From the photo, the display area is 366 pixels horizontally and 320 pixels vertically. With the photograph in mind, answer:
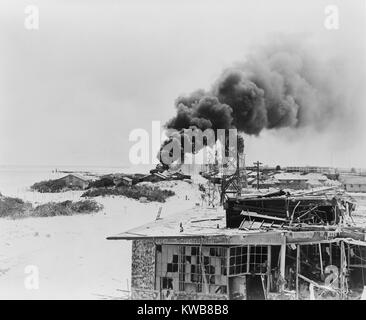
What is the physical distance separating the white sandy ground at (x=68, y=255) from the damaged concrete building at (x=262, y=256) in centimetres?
47

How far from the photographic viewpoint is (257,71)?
1028 cm

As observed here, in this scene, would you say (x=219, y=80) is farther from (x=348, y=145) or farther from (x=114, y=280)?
(x=114, y=280)

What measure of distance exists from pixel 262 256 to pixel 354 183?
3.15 metres

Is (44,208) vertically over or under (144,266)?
over

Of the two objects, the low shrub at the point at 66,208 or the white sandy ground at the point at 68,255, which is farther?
the low shrub at the point at 66,208

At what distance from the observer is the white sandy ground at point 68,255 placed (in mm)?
9305

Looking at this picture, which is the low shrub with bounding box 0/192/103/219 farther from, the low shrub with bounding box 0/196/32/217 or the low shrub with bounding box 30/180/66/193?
the low shrub with bounding box 30/180/66/193

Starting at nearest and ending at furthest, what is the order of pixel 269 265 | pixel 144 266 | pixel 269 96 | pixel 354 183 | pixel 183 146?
pixel 269 265
pixel 144 266
pixel 354 183
pixel 269 96
pixel 183 146

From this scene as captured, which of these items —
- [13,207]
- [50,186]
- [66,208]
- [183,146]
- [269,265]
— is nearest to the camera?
[269,265]

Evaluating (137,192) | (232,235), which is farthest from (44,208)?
(232,235)

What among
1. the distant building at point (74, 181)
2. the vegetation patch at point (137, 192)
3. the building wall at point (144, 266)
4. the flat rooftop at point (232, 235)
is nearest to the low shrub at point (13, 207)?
the distant building at point (74, 181)

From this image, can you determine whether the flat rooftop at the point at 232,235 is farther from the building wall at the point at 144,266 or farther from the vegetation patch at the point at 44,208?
the vegetation patch at the point at 44,208

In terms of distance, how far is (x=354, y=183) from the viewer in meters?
10.5

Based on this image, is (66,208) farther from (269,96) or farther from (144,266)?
(269,96)
